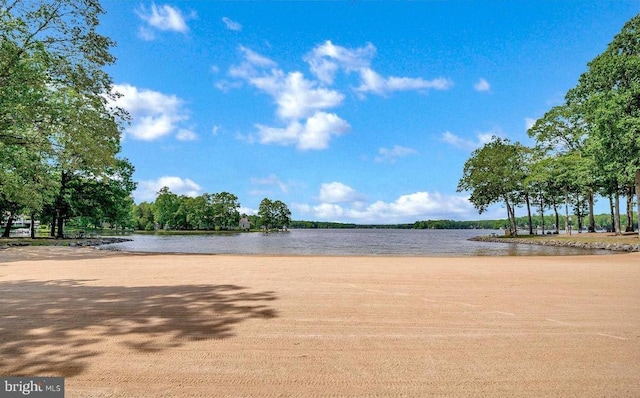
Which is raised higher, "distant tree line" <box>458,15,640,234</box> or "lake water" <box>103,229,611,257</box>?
"distant tree line" <box>458,15,640,234</box>

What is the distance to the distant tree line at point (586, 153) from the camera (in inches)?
1200

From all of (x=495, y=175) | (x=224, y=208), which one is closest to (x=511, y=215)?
(x=495, y=175)

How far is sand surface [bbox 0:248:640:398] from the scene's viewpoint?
3.66 m

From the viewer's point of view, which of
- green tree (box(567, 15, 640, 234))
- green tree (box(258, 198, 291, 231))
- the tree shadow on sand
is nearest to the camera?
the tree shadow on sand

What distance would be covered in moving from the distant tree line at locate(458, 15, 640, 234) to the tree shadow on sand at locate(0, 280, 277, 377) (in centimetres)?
3457

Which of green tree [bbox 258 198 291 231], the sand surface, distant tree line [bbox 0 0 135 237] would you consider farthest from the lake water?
green tree [bbox 258 198 291 231]

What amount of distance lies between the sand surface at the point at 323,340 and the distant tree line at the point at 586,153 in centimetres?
2833

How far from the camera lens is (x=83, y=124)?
54.8ft

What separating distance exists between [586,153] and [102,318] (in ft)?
142

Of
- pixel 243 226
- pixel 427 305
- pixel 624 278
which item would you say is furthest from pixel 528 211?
pixel 243 226

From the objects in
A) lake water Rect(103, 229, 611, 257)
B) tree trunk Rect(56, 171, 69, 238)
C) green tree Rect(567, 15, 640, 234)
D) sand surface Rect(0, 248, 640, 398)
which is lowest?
lake water Rect(103, 229, 611, 257)

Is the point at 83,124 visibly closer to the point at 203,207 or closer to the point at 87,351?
the point at 87,351

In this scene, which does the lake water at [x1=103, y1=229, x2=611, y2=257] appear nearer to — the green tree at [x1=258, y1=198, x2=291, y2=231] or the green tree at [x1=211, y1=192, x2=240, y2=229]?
the green tree at [x1=211, y1=192, x2=240, y2=229]

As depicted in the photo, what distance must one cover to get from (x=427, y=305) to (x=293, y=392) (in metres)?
4.31
